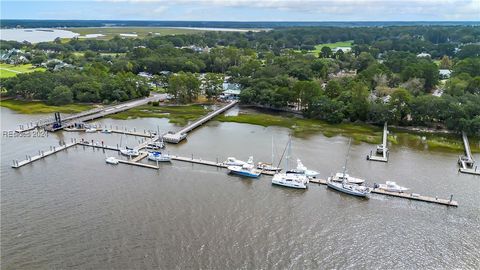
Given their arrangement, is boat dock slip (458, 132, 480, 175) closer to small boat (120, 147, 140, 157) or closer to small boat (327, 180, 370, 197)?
small boat (327, 180, 370, 197)

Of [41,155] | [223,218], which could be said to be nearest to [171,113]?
[41,155]

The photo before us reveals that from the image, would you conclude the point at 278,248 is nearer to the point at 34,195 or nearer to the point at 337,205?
the point at 337,205

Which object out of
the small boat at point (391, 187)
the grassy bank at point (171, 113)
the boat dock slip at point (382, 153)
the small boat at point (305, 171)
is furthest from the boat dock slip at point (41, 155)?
the boat dock slip at point (382, 153)

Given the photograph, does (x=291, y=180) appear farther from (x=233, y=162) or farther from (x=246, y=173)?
(x=233, y=162)

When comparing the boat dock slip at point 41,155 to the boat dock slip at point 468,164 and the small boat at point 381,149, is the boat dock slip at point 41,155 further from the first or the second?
the boat dock slip at point 468,164

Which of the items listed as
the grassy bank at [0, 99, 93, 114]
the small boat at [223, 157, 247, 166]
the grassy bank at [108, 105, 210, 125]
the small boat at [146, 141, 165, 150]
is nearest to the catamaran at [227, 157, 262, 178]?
the small boat at [223, 157, 247, 166]

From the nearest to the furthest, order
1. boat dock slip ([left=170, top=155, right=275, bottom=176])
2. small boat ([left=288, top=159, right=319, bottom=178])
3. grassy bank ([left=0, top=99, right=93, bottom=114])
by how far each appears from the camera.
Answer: small boat ([left=288, top=159, right=319, bottom=178])
boat dock slip ([left=170, top=155, right=275, bottom=176])
grassy bank ([left=0, top=99, right=93, bottom=114])

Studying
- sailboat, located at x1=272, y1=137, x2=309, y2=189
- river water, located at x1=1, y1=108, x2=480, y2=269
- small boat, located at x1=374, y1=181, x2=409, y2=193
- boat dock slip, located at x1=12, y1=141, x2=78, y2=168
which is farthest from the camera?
boat dock slip, located at x1=12, y1=141, x2=78, y2=168
